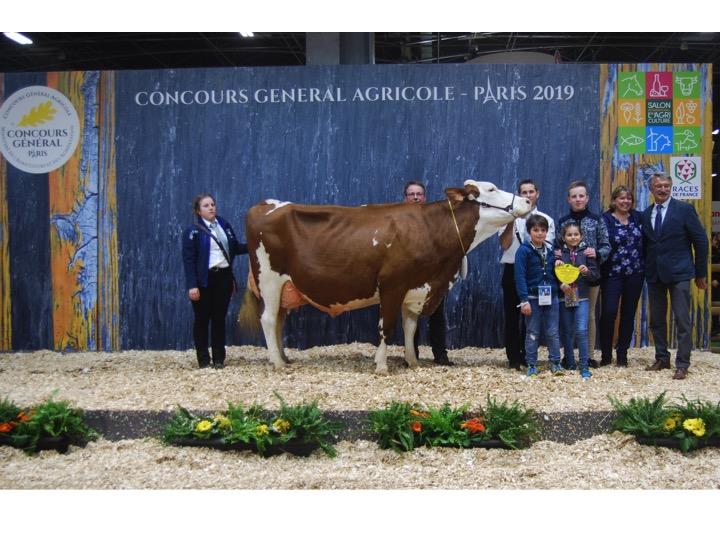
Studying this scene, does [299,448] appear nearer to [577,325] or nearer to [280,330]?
[280,330]

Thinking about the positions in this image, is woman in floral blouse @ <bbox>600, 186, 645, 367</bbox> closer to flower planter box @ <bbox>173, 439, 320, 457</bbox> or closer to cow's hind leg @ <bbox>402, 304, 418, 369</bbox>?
cow's hind leg @ <bbox>402, 304, 418, 369</bbox>

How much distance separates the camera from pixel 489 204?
6.29 metres

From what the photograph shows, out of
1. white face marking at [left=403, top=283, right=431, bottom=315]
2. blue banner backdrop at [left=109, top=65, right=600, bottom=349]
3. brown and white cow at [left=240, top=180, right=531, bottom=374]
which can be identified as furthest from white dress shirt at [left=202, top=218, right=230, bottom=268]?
white face marking at [left=403, top=283, right=431, bottom=315]

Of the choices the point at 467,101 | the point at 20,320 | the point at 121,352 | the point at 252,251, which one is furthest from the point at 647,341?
the point at 20,320

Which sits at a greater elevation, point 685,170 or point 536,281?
point 685,170

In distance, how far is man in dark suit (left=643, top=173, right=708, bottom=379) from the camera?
6160 mm

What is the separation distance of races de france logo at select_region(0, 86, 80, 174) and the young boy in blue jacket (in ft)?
16.2

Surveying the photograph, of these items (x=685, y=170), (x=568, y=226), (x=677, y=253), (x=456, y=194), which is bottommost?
(x=677, y=253)

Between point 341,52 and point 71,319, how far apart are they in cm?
433

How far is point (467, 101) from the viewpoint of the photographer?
7.63m

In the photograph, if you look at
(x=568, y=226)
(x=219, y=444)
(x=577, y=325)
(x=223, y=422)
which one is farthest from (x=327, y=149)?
(x=219, y=444)

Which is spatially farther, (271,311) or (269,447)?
(271,311)

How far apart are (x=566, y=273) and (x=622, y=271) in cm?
83

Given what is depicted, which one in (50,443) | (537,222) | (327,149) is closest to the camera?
(50,443)
